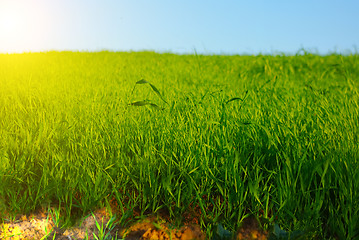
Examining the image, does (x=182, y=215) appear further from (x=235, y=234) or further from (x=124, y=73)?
(x=124, y=73)

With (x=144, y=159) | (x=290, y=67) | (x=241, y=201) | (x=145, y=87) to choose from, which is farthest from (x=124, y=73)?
(x=241, y=201)

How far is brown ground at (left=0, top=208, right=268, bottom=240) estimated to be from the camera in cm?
217

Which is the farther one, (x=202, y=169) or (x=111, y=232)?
(x=202, y=169)

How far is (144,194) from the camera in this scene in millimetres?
2309

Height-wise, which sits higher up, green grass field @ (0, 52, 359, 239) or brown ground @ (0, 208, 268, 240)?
green grass field @ (0, 52, 359, 239)

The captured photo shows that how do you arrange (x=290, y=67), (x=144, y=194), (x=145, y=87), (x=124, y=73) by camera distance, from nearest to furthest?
(x=144, y=194), (x=145, y=87), (x=124, y=73), (x=290, y=67)

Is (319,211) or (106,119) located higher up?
(106,119)

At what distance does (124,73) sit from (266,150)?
555cm

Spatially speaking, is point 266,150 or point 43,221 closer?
point 43,221

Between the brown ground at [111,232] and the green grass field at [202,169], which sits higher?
the green grass field at [202,169]

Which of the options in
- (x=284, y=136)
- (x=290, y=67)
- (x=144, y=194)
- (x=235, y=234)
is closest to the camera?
(x=235, y=234)

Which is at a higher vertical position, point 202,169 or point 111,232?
point 202,169

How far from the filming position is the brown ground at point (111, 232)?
7.12 feet

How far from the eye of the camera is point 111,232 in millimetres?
2223
